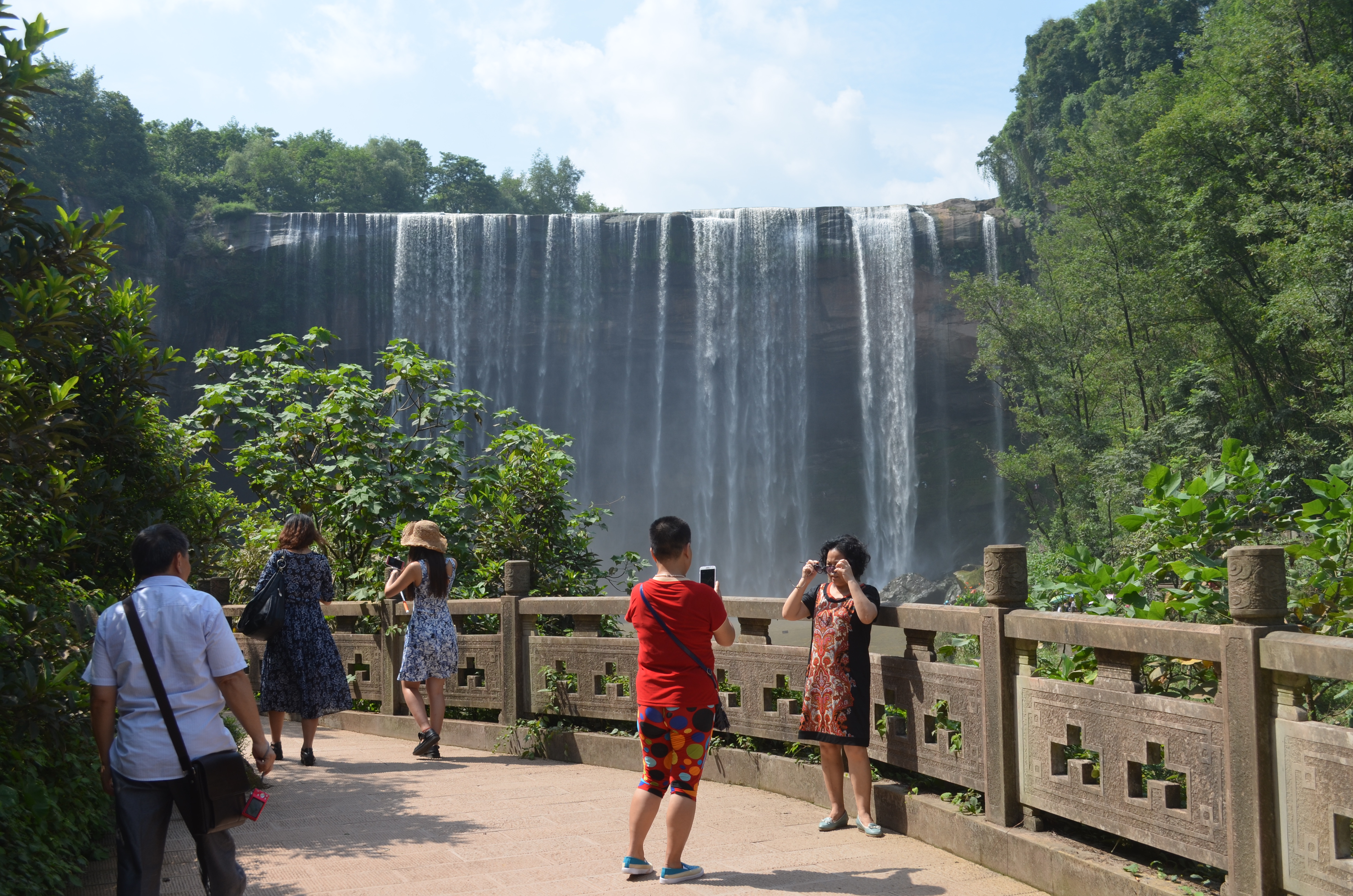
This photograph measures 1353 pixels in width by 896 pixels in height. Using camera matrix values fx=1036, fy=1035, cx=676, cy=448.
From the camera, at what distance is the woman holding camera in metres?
4.81

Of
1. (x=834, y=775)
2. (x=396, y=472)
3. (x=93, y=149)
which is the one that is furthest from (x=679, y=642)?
(x=93, y=149)

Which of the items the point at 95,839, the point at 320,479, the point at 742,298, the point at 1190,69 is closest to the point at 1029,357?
the point at 1190,69

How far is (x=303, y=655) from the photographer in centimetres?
662

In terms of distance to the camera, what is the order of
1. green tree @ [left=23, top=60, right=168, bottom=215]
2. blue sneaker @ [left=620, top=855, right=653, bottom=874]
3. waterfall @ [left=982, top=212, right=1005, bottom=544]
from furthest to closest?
1. green tree @ [left=23, top=60, right=168, bottom=215]
2. waterfall @ [left=982, top=212, right=1005, bottom=544]
3. blue sneaker @ [left=620, top=855, right=653, bottom=874]

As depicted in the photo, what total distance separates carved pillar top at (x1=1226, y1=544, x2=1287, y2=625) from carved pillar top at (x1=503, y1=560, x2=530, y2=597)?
5278 mm

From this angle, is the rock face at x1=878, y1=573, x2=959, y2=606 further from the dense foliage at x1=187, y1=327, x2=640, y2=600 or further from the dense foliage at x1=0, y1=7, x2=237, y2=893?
the dense foliage at x1=0, y1=7, x2=237, y2=893

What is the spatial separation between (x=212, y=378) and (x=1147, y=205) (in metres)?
22.0

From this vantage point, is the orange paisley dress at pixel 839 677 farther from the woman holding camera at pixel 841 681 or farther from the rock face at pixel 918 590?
the rock face at pixel 918 590

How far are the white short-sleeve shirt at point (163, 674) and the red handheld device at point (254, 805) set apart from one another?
7.1 inches

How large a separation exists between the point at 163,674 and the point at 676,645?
1838mm

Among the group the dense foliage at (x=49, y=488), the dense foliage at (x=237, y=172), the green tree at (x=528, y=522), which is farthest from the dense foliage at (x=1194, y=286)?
the dense foliage at (x=237, y=172)

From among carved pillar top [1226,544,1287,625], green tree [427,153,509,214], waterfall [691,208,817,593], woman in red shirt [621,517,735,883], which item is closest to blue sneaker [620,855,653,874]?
woman in red shirt [621,517,735,883]

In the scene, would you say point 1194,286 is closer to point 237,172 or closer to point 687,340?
point 687,340

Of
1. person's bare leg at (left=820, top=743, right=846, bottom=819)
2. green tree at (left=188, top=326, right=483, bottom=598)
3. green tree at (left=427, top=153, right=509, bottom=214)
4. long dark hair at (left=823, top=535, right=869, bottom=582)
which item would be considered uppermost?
green tree at (left=427, top=153, right=509, bottom=214)
